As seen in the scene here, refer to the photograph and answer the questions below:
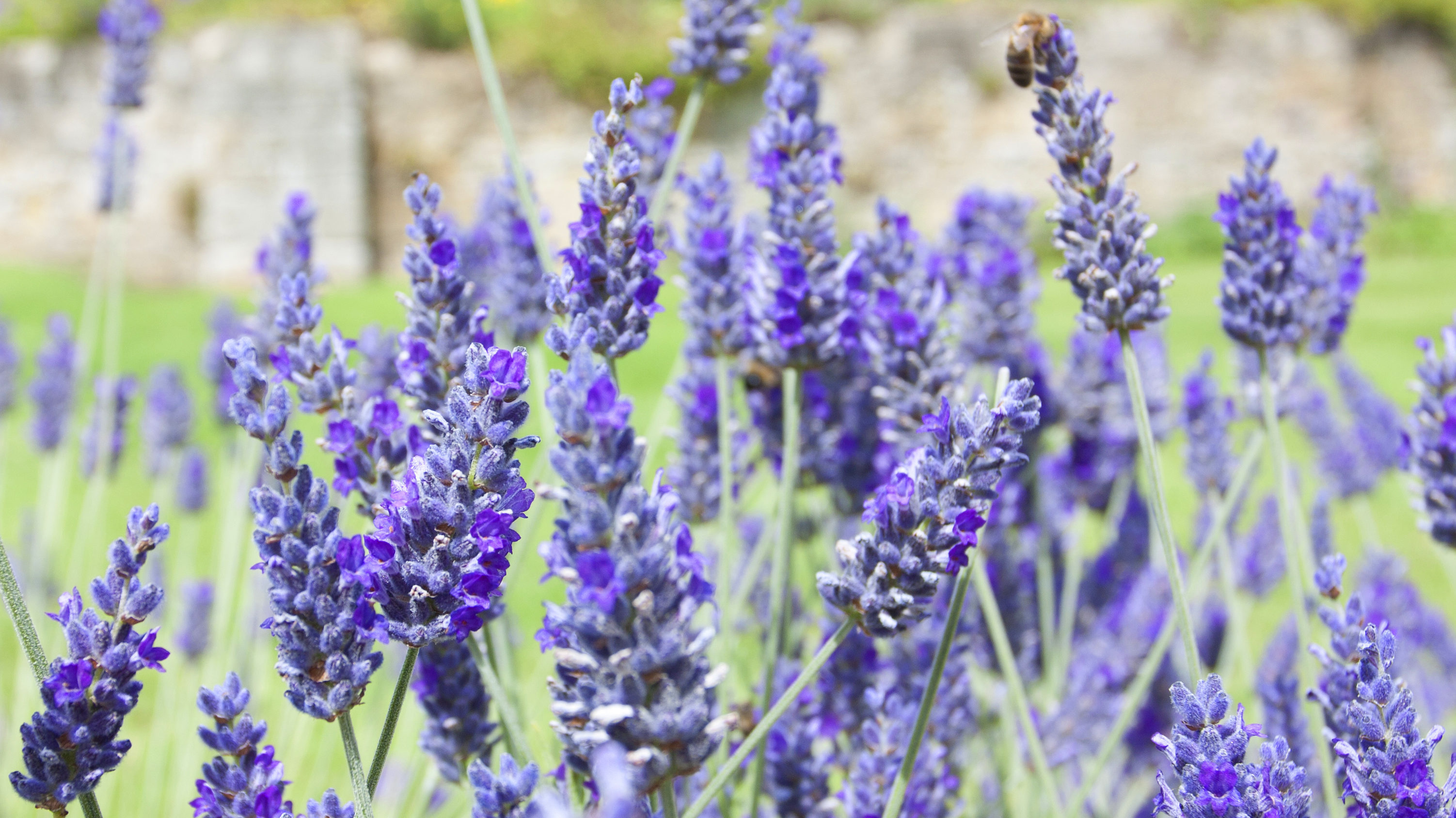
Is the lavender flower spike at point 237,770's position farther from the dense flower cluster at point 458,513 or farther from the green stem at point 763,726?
the green stem at point 763,726

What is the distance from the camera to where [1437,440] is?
109 cm

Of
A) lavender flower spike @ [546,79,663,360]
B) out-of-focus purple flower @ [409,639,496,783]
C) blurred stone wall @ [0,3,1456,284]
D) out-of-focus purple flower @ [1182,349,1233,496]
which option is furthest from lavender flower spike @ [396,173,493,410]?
blurred stone wall @ [0,3,1456,284]

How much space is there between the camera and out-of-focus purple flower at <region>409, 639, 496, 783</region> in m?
0.88

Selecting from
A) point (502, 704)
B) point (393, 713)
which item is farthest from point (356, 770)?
point (502, 704)

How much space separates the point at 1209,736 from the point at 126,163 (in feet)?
7.60

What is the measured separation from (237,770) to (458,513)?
247 millimetres

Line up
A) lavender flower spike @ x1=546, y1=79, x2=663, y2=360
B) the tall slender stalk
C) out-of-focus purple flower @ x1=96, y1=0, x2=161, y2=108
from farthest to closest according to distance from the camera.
A: out-of-focus purple flower @ x1=96, y1=0, x2=161, y2=108 < the tall slender stalk < lavender flower spike @ x1=546, y1=79, x2=663, y2=360

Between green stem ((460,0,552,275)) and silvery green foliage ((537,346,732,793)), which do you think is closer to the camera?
silvery green foliage ((537,346,732,793))

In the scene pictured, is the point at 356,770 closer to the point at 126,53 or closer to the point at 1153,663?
the point at 1153,663

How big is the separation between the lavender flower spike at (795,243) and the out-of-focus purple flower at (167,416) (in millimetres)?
1749

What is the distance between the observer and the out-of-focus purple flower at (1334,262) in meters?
1.34

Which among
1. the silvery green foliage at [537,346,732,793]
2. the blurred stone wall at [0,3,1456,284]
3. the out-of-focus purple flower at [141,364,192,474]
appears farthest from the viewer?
the blurred stone wall at [0,3,1456,284]

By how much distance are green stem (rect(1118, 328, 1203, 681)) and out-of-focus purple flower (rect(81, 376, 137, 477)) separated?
6.00 ft

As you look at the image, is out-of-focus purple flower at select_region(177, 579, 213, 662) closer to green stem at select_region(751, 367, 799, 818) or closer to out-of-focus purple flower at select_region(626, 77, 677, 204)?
out-of-focus purple flower at select_region(626, 77, 677, 204)
